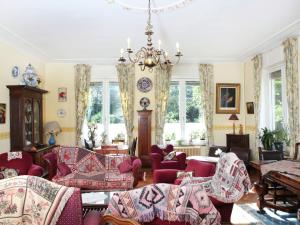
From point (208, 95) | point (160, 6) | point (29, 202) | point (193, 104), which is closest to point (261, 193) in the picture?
point (160, 6)

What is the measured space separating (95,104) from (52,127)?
1574mm

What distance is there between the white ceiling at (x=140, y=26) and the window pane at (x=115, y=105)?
1.43 meters

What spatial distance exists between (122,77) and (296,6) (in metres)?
5.22

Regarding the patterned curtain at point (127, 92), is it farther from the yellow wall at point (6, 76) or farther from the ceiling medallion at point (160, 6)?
the ceiling medallion at point (160, 6)

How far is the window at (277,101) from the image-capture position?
22.6 ft

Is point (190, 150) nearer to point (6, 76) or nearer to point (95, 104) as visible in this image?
point (95, 104)

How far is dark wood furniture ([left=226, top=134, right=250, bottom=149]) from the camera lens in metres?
7.91

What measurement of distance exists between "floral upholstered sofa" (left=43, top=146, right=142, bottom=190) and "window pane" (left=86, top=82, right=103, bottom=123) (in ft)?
10.2

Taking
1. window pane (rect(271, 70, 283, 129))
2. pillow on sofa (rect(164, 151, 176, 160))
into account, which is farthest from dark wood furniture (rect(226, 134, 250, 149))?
pillow on sofa (rect(164, 151, 176, 160))

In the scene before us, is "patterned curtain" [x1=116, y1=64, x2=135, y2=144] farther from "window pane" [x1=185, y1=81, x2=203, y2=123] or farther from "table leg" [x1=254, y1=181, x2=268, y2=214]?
"table leg" [x1=254, y1=181, x2=268, y2=214]

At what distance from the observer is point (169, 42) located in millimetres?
6645

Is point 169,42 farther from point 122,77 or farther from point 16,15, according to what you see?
point 16,15

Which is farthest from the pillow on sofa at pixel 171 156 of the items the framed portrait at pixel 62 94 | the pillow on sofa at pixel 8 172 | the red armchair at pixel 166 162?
the framed portrait at pixel 62 94

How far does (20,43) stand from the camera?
6457 millimetres
